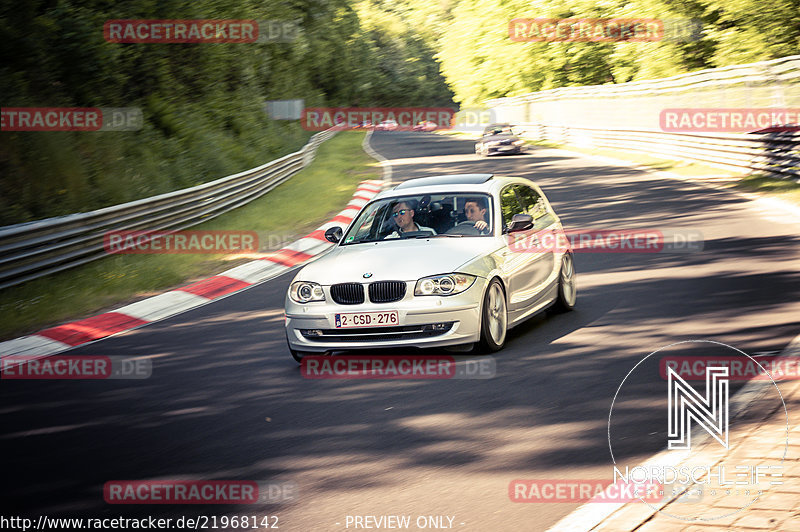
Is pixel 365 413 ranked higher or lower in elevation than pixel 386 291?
lower

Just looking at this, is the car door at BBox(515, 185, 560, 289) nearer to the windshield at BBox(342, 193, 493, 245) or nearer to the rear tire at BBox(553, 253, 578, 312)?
the rear tire at BBox(553, 253, 578, 312)

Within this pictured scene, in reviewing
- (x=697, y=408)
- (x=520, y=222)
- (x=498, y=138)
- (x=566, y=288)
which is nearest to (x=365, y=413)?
(x=697, y=408)

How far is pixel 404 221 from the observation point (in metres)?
9.00

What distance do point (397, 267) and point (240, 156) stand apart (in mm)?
24150

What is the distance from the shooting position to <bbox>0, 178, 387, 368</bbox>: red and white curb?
10.5m

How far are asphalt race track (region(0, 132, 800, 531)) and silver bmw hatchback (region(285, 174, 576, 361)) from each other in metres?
0.38

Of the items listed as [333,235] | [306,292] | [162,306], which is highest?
[333,235]

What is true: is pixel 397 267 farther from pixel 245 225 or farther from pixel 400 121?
pixel 400 121

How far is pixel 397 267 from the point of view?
796cm

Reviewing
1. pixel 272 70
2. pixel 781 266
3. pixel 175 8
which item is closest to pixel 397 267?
pixel 781 266

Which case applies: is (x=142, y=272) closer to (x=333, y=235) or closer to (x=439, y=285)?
(x=333, y=235)

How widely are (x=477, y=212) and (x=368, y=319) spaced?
5.84 ft

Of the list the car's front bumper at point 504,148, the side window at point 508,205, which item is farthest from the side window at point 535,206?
the car's front bumper at point 504,148

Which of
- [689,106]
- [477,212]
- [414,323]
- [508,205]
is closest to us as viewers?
[414,323]
